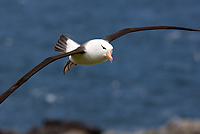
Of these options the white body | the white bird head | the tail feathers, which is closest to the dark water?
the tail feathers

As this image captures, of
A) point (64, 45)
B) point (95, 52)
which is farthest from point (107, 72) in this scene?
point (95, 52)

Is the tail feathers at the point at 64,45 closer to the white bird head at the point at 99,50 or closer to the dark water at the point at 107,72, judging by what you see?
the white bird head at the point at 99,50

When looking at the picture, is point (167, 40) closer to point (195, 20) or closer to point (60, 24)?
point (195, 20)

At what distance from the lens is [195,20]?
96.1m

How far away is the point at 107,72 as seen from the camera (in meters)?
76.7

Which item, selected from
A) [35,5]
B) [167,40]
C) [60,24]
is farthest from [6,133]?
[35,5]

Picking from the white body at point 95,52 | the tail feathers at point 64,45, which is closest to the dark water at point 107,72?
the tail feathers at point 64,45

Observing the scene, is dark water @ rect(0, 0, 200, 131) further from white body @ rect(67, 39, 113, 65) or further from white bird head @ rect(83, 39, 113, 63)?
white bird head @ rect(83, 39, 113, 63)

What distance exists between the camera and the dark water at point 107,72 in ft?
211

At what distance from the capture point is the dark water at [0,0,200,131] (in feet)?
211

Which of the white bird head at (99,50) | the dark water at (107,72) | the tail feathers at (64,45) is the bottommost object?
the white bird head at (99,50)

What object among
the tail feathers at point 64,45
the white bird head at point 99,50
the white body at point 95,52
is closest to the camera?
the white bird head at point 99,50

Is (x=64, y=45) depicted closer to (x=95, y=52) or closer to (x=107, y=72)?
(x=95, y=52)

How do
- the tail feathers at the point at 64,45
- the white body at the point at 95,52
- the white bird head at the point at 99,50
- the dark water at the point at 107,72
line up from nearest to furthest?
the white bird head at the point at 99,50 < the white body at the point at 95,52 < the tail feathers at the point at 64,45 < the dark water at the point at 107,72
